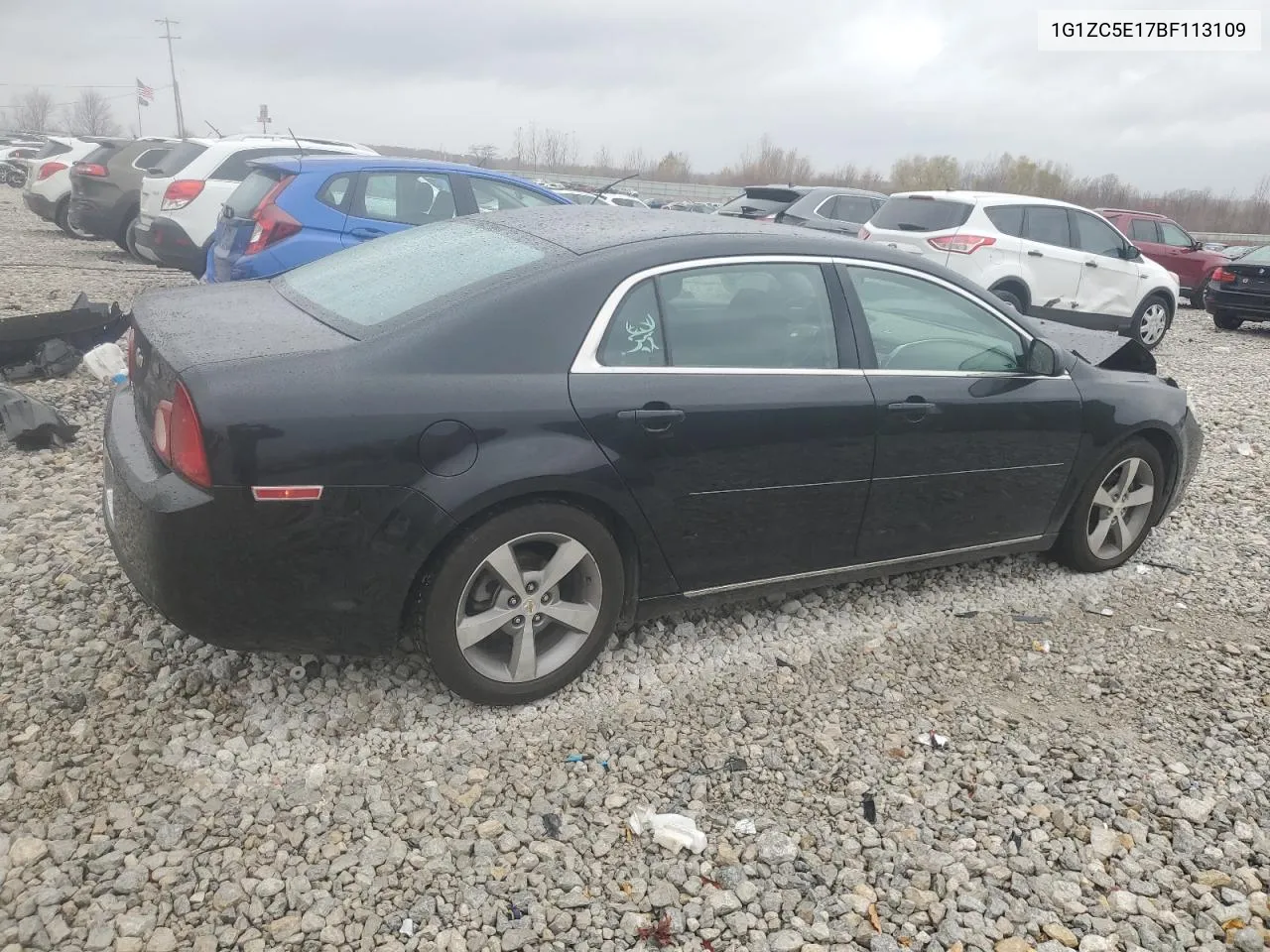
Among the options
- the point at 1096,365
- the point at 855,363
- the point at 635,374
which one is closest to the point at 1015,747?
the point at 855,363

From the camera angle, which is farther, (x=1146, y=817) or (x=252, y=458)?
(x=1146, y=817)

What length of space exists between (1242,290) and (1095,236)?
3.73 meters

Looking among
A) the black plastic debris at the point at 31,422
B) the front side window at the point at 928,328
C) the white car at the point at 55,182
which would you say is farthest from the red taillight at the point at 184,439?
the white car at the point at 55,182

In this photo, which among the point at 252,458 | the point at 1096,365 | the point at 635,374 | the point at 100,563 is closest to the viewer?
the point at 252,458

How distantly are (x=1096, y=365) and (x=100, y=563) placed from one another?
4480 millimetres

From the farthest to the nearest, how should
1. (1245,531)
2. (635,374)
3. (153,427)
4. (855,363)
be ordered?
(1245,531) < (855,363) < (635,374) < (153,427)

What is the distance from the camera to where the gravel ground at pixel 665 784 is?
243cm

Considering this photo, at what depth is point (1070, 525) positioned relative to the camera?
4.43 meters

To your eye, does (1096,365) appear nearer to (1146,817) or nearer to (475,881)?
(1146,817)

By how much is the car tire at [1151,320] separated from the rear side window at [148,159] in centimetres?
1296

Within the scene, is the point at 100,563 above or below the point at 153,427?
below

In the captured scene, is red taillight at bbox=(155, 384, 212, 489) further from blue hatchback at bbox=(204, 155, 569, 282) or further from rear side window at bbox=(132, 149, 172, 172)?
rear side window at bbox=(132, 149, 172, 172)

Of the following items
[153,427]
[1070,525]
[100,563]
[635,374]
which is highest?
[635,374]

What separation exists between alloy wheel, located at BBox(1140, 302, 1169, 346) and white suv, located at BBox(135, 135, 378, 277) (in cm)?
1041
